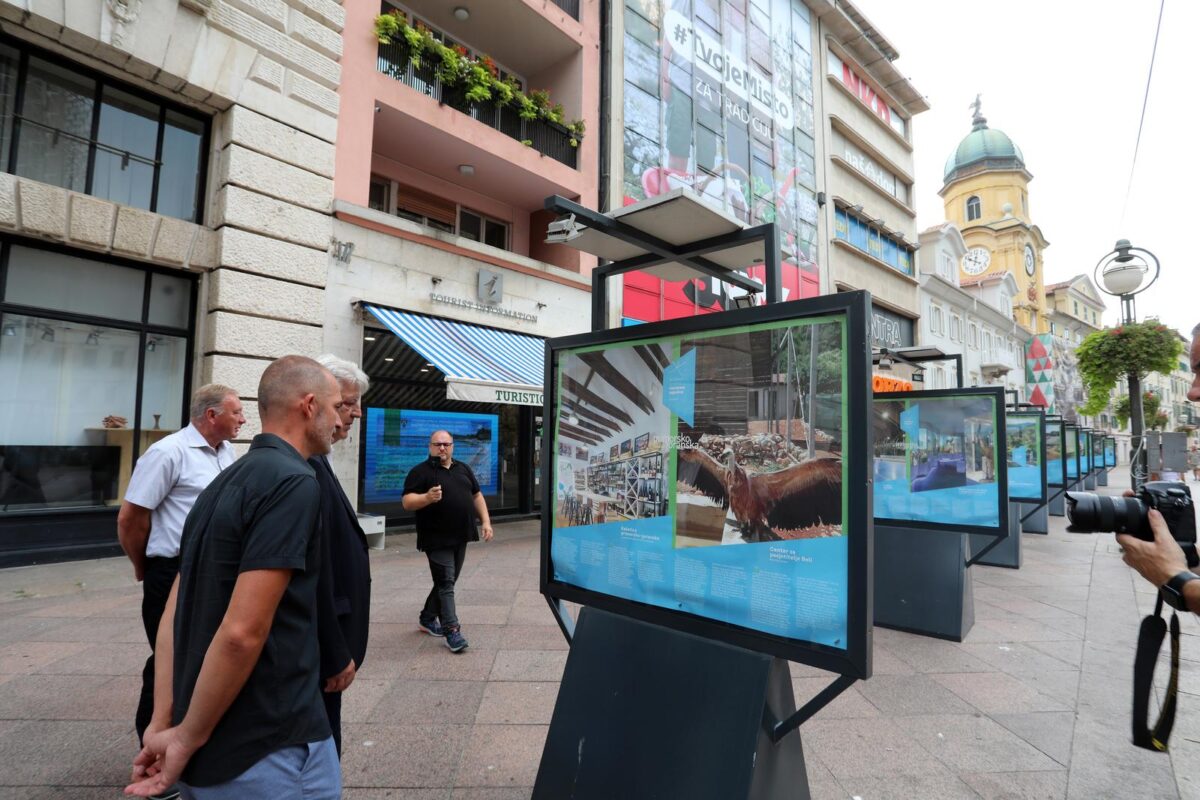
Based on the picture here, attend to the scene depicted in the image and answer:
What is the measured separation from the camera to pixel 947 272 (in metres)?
31.4

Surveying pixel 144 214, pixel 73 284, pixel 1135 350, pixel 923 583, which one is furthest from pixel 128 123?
pixel 1135 350

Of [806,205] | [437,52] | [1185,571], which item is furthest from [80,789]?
[806,205]

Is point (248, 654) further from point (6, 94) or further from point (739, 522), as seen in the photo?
point (6, 94)

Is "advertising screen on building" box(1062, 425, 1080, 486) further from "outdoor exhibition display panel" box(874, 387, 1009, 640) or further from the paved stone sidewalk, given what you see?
"outdoor exhibition display panel" box(874, 387, 1009, 640)

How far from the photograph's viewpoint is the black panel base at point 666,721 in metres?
1.99

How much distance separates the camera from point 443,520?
4.85m

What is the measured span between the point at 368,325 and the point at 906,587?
8.52 metres

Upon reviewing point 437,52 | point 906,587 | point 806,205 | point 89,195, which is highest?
point 806,205

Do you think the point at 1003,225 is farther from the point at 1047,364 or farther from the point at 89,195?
the point at 89,195

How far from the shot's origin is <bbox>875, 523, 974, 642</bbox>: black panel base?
5.34 meters

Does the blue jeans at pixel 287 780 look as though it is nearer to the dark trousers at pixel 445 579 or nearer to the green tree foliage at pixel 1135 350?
the dark trousers at pixel 445 579

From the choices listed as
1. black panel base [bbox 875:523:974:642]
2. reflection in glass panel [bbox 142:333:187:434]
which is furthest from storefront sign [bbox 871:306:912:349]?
reflection in glass panel [bbox 142:333:187:434]

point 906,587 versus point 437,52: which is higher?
point 437,52

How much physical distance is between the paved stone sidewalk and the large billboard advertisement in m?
8.99
